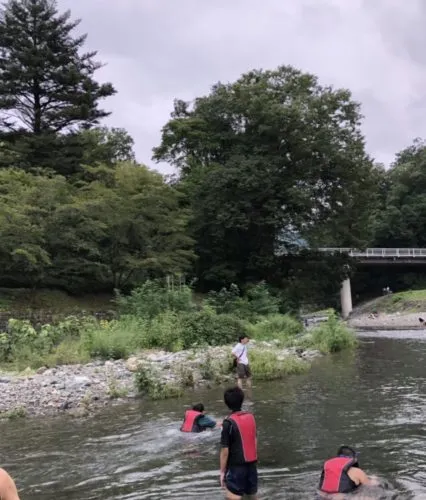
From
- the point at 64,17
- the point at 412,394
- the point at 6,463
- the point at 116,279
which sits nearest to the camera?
the point at 6,463

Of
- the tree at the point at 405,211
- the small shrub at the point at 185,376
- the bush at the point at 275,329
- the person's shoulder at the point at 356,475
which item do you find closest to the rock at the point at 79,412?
the small shrub at the point at 185,376

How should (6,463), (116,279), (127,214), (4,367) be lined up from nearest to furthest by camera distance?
(6,463) → (4,367) → (127,214) → (116,279)

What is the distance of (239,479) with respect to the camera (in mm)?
6738

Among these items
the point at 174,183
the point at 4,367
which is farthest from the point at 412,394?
the point at 174,183

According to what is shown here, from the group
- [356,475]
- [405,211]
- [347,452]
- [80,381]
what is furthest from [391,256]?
[356,475]

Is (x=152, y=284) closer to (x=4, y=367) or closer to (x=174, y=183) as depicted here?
(x=4, y=367)

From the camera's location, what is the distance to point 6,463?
10.1 meters

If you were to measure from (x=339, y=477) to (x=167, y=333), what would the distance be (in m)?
15.7

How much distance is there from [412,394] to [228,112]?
31.3m

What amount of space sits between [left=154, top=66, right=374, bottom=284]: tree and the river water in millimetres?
24101

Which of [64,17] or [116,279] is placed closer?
[116,279]

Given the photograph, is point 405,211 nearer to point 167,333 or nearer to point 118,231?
point 118,231

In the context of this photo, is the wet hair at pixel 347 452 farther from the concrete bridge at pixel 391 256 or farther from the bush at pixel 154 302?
the concrete bridge at pixel 391 256

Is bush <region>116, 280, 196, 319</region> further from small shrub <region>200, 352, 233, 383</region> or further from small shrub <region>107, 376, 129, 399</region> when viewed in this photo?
small shrub <region>107, 376, 129, 399</region>
